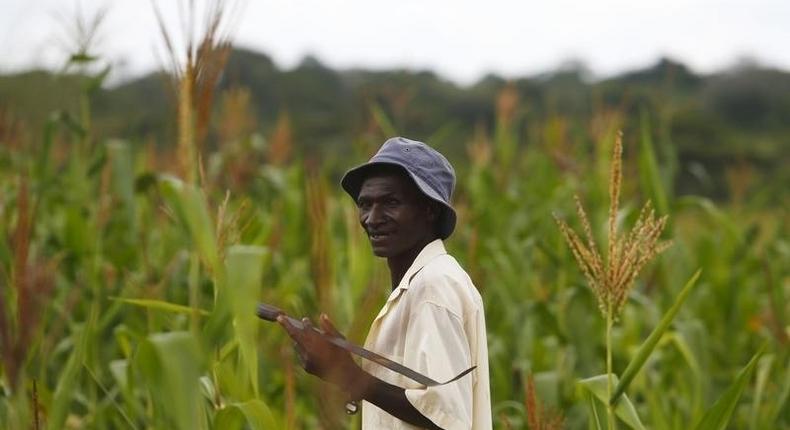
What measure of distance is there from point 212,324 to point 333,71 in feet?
70.5

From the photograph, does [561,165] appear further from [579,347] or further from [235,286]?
[235,286]

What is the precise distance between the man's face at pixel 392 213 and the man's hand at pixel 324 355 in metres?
0.26

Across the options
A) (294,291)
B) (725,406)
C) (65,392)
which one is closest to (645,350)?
(725,406)

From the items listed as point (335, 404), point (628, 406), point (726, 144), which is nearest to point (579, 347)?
point (628, 406)

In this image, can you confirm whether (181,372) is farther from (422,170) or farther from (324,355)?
(422,170)

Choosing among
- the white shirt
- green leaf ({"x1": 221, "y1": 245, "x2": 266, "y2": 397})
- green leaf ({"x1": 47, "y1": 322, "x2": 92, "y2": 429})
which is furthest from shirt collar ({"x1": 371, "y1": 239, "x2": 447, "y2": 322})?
green leaf ({"x1": 47, "y1": 322, "x2": 92, "y2": 429})

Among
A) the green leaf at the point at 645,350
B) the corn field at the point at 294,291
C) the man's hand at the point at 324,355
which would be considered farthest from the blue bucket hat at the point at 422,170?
the green leaf at the point at 645,350

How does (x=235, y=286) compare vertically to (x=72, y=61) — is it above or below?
below

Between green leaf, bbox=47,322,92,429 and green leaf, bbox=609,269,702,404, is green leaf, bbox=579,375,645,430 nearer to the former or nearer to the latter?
green leaf, bbox=609,269,702,404

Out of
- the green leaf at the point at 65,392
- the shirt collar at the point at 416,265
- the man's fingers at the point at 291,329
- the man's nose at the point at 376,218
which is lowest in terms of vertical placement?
the green leaf at the point at 65,392

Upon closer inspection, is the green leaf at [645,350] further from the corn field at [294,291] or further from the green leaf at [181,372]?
the green leaf at [181,372]

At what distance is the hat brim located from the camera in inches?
71.2

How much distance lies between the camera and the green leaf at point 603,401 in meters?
2.11

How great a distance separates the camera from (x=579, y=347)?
3.91 meters
